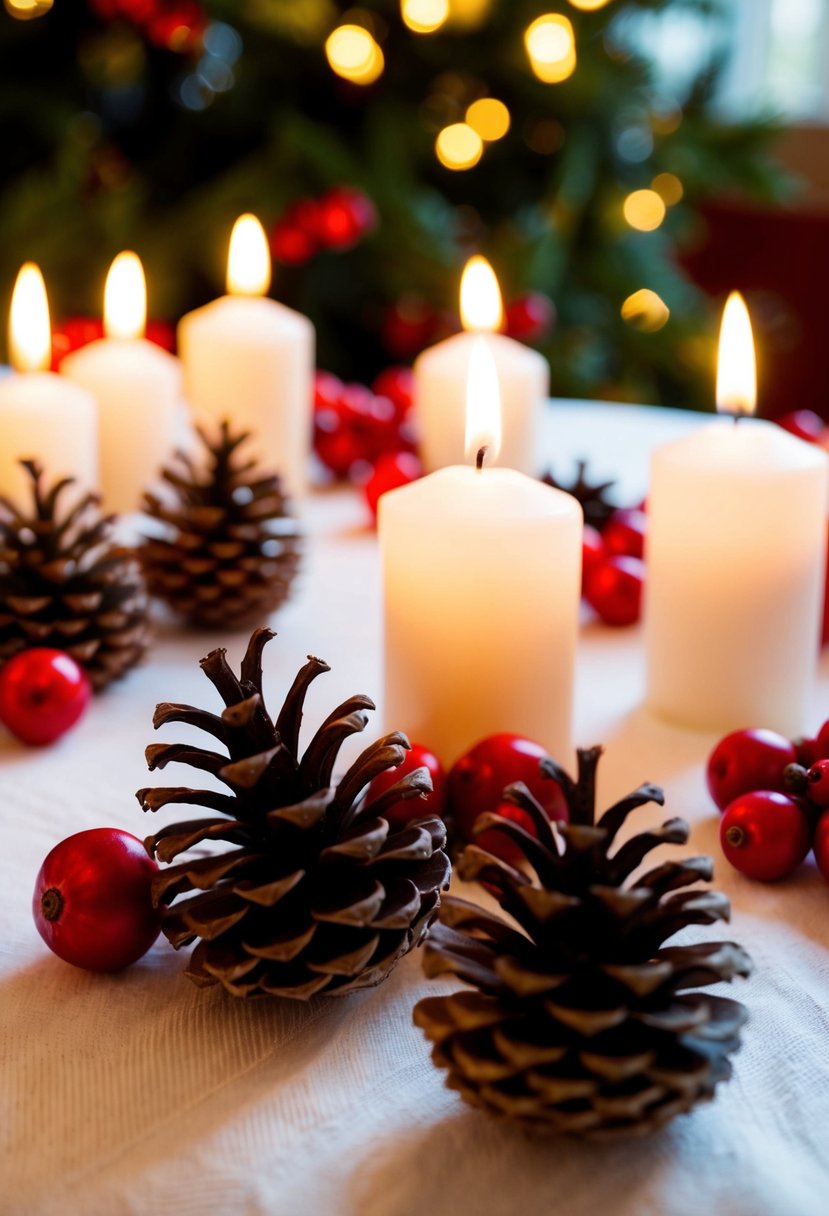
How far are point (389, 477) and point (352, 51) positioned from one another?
107 cm

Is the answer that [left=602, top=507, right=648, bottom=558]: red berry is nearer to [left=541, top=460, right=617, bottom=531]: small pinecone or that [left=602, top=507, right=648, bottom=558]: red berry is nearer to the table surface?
[left=541, top=460, right=617, bottom=531]: small pinecone

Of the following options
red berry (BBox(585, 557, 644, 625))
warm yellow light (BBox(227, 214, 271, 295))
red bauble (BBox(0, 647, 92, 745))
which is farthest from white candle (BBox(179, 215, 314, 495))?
red bauble (BBox(0, 647, 92, 745))

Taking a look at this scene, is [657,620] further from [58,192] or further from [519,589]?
[58,192]

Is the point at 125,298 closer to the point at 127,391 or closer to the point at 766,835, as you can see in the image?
the point at 127,391

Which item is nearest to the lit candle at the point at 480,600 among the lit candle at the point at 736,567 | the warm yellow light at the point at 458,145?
the lit candle at the point at 736,567

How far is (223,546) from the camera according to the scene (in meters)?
0.99

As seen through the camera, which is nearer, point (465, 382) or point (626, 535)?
point (626, 535)

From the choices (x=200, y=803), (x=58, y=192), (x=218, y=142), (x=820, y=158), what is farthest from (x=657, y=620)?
(x=820, y=158)

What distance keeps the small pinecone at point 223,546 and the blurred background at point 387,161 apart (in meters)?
0.90

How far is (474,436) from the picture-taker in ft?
2.52

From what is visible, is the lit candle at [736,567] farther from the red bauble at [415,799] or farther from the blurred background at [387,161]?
the blurred background at [387,161]

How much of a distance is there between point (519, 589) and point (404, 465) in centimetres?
51

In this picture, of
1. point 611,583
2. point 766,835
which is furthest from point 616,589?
point 766,835

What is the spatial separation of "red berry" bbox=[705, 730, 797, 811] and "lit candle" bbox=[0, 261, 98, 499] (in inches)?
23.0
